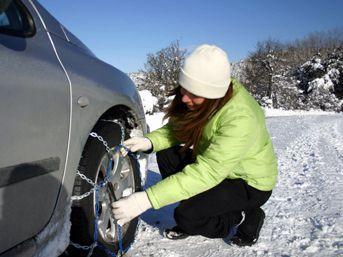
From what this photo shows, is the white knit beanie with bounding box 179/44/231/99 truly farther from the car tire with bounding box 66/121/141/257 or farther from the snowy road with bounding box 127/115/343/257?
the snowy road with bounding box 127/115/343/257

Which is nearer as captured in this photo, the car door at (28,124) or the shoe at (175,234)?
the car door at (28,124)

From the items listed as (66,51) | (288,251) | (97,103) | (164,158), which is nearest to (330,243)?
(288,251)

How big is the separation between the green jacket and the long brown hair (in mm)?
31

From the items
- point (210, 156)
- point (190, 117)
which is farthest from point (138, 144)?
point (210, 156)

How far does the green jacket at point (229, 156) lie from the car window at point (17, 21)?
35.4 inches

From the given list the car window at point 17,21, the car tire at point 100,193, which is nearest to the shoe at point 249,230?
the car tire at point 100,193

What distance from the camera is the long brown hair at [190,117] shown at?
7.34 feet

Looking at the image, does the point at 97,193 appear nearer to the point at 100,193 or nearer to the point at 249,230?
the point at 100,193

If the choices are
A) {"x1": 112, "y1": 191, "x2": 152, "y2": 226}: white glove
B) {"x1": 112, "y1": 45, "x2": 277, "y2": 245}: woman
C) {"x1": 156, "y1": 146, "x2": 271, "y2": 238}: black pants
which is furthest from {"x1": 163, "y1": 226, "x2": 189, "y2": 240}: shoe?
{"x1": 112, "y1": 191, "x2": 152, "y2": 226}: white glove

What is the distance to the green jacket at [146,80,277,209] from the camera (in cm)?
201

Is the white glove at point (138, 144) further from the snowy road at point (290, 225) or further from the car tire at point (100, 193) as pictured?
the snowy road at point (290, 225)

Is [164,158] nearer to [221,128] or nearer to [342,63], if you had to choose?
[221,128]

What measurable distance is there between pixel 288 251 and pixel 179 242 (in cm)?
68

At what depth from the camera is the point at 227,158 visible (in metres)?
2.08
